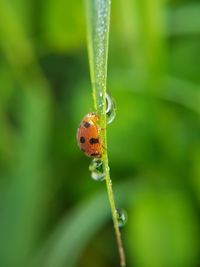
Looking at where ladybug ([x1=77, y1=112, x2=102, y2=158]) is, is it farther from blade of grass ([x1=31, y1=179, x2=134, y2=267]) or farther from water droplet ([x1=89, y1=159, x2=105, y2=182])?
blade of grass ([x1=31, y1=179, x2=134, y2=267])

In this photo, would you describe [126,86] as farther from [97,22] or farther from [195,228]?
Result: [97,22]

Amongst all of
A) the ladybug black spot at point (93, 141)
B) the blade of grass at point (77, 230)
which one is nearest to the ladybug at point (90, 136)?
the ladybug black spot at point (93, 141)

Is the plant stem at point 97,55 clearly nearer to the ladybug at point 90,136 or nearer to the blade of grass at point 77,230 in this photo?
the ladybug at point 90,136

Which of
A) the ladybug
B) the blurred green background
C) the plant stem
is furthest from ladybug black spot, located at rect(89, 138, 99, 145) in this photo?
the blurred green background

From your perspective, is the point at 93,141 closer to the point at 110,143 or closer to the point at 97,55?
the point at 97,55

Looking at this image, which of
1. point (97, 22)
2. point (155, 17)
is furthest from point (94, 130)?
point (155, 17)

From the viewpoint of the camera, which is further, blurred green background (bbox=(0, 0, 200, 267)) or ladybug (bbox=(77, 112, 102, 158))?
blurred green background (bbox=(0, 0, 200, 267))

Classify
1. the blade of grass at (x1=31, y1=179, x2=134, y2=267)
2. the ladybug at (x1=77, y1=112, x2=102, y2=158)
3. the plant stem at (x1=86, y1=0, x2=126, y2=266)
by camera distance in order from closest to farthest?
the plant stem at (x1=86, y1=0, x2=126, y2=266) → the ladybug at (x1=77, y1=112, x2=102, y2=158) → the blade of grass at (x1=31, y1=179, x2=134, y2=267)
